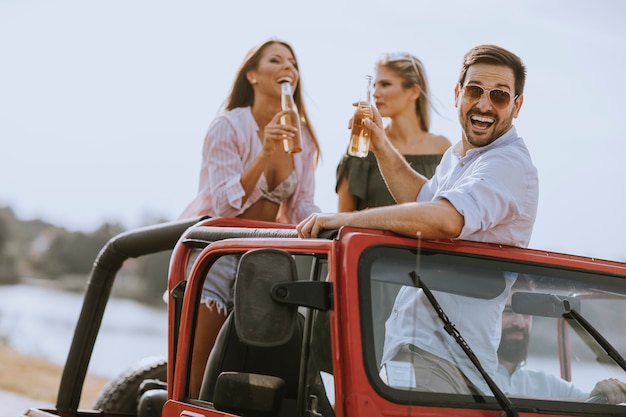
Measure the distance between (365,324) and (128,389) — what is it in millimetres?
2623

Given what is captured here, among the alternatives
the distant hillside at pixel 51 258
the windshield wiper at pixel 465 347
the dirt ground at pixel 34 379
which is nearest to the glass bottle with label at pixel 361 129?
the windshield wiper at pixel 465 347

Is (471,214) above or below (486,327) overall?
above

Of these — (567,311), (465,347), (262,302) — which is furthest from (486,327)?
(262,302)

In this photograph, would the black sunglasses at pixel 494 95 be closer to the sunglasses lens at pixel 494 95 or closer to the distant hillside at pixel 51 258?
the sunglasses lens at pixel 494 95

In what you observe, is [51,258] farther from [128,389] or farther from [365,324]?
[365,324]

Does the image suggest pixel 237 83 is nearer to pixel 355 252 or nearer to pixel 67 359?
pixel 67 359

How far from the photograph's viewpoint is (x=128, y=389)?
5684 mm

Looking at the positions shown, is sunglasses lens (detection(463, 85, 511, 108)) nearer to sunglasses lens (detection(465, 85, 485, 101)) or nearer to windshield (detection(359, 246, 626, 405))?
sunglasses lens (detection(465, 85, 485, 101))

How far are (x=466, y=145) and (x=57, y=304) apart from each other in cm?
4902

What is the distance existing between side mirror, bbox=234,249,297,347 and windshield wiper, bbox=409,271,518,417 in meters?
0.42

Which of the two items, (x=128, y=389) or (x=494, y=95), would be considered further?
(x=128, y=389)

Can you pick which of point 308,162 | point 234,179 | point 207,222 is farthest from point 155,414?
point 308,162

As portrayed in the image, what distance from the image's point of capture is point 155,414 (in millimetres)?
4926

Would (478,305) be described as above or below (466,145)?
below
